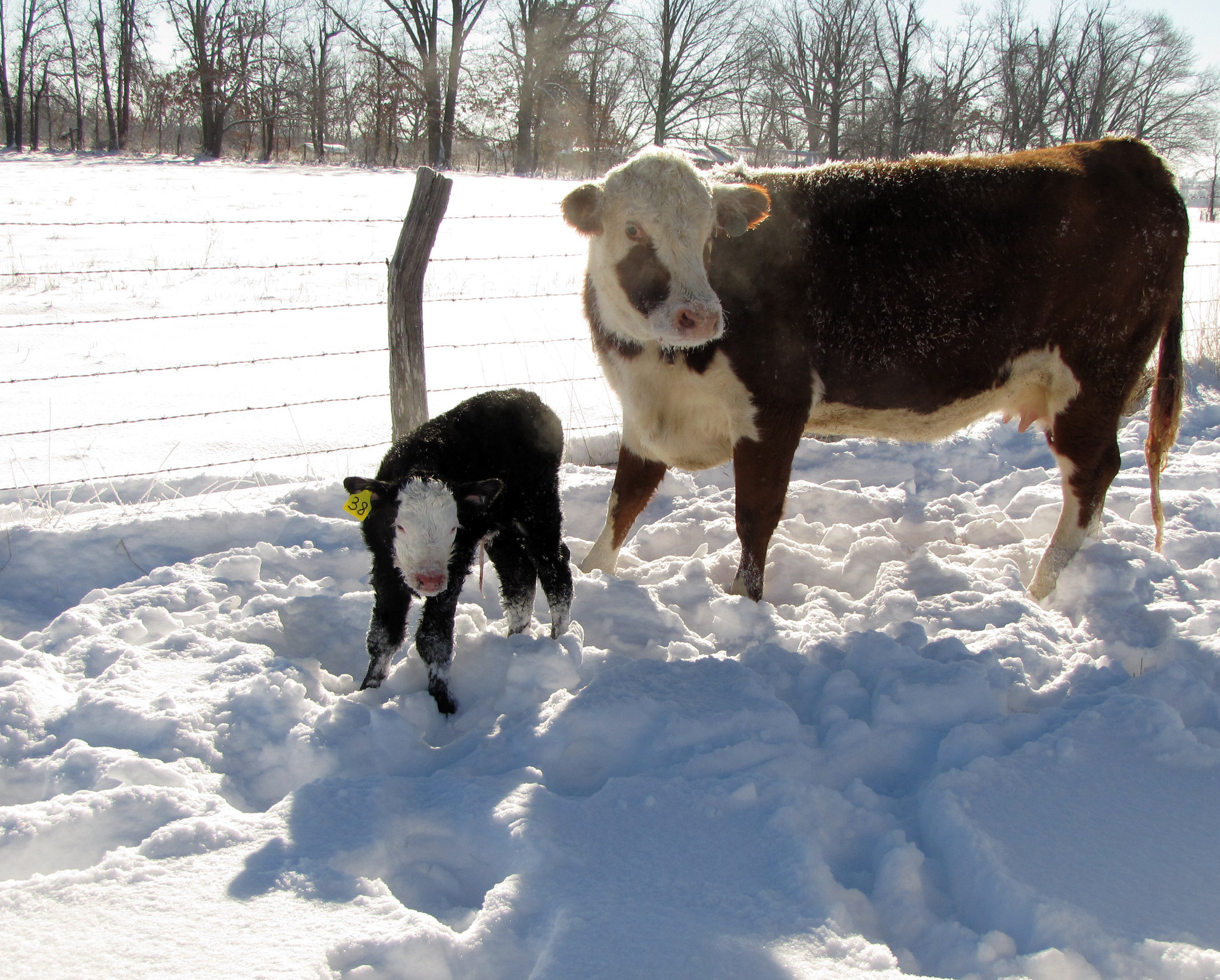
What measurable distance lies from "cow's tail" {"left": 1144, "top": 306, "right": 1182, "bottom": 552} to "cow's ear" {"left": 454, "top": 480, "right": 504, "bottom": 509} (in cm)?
309

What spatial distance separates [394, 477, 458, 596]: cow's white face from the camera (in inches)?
95.3

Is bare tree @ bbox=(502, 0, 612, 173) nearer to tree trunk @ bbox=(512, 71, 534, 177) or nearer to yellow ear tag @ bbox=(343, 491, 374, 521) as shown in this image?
tree trunk @ bbox=(512, 71, 534, 177)

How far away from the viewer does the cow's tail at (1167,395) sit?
12.7 feet

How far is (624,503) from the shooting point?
3836mm

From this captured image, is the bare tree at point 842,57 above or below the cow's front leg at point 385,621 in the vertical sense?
above

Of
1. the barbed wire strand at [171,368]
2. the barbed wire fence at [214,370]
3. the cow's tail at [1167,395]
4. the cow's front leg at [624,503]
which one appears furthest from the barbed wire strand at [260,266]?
the cow's tail at [1167,395]

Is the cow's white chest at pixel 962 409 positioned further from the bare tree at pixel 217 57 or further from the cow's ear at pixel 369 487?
the bare tree at pixel 217 57

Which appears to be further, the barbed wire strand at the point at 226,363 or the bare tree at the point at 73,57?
the bare tree at the point at 73,57

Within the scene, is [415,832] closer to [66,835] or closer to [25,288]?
[66,835]

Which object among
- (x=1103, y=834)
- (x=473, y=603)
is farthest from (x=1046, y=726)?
(x=473, y=603)

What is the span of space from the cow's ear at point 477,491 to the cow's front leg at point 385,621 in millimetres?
375

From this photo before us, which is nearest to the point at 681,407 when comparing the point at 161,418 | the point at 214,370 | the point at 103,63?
the point at 161,418

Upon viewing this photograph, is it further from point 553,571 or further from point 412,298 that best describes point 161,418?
point 553,571

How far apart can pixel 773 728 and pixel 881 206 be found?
2209 mm
